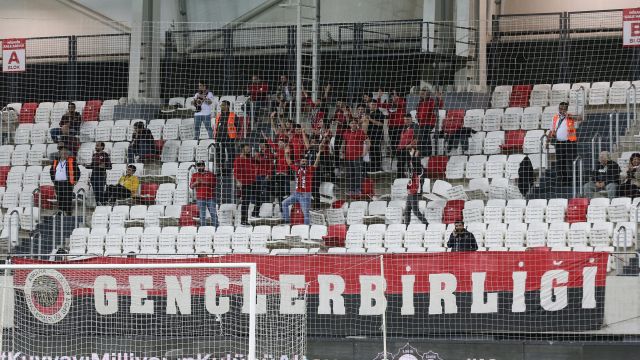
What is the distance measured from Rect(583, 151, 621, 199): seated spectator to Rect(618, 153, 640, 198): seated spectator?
0.24 meters

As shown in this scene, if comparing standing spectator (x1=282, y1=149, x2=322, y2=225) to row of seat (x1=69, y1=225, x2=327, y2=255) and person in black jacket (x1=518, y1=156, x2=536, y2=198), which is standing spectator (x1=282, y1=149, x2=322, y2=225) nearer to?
row of seat (x1=69, y1=225, x2=327, y2=255)

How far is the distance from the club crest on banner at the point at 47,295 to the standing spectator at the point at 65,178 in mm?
4574

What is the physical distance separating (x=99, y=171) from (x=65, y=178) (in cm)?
73

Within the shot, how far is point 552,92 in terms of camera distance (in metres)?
23.1

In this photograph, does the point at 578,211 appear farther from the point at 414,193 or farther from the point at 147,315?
the point at 147,315

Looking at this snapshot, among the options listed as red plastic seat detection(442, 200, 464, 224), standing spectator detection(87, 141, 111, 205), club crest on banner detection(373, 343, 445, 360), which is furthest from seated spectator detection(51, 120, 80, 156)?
club crest on banner detection(373, 343, 445, 360)

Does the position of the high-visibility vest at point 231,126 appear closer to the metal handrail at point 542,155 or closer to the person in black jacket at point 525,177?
the person in black jacket at point 525,177

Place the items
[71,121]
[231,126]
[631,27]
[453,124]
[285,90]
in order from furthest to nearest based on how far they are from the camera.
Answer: [71,121] → [285,90] → [631,27] → [453,124] → [231,126]

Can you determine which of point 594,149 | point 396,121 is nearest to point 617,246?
point 594,149

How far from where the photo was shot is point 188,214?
21.2m

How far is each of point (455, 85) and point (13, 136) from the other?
29.2 feet

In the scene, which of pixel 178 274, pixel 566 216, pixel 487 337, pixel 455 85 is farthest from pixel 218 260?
pixel 455 85

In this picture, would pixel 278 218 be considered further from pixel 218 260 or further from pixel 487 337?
pixel 487 337

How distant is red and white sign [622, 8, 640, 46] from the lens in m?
22.6
